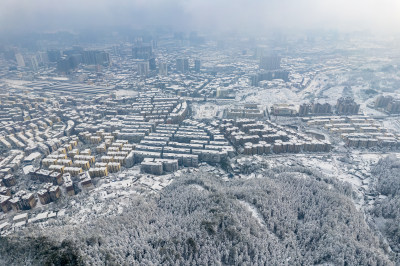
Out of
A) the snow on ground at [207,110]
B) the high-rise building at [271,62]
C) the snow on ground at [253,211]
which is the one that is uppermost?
the high-rise building at [271,62]

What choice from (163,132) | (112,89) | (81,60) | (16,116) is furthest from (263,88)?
(81,60)

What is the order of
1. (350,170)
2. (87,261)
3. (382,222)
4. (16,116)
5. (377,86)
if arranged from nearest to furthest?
(87,261)
(382,222)
(350,170)
(16,116)
(377,86)

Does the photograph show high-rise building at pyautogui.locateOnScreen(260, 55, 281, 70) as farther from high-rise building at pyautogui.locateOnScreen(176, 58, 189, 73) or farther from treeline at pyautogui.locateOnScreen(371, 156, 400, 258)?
treeline at pyautogui.locateOnScreen(371, 156, 400, 258)

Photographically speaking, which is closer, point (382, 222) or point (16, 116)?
point (382, 222)

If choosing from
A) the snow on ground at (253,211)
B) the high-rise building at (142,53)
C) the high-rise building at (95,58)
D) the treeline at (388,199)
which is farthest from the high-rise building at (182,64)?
the snow on ground at (253,211)

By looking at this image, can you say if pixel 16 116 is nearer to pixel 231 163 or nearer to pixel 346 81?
pixel 231 163

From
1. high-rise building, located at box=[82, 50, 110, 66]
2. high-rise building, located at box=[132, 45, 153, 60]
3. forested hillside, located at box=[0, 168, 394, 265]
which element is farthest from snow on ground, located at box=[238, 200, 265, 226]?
high-rise building, located at box=[132, 45, 153, 60]

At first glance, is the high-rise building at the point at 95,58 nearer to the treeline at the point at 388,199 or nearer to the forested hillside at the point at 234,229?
the forested hillside at the point at 234,229

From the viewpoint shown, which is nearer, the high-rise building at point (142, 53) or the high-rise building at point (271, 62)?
the high-rise building at point (271, 62)

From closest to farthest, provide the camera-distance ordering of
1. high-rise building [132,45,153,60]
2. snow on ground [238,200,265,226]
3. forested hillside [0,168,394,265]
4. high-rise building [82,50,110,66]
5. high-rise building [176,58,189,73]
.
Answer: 1. forested hillside [0,168,394,265]
2. snow on ground [238,200,265,226]
3. high-rise building [176,58,189,73]
4. high-rise building [82,50,110,66]
5. high-rise building [132,45,153,60]
